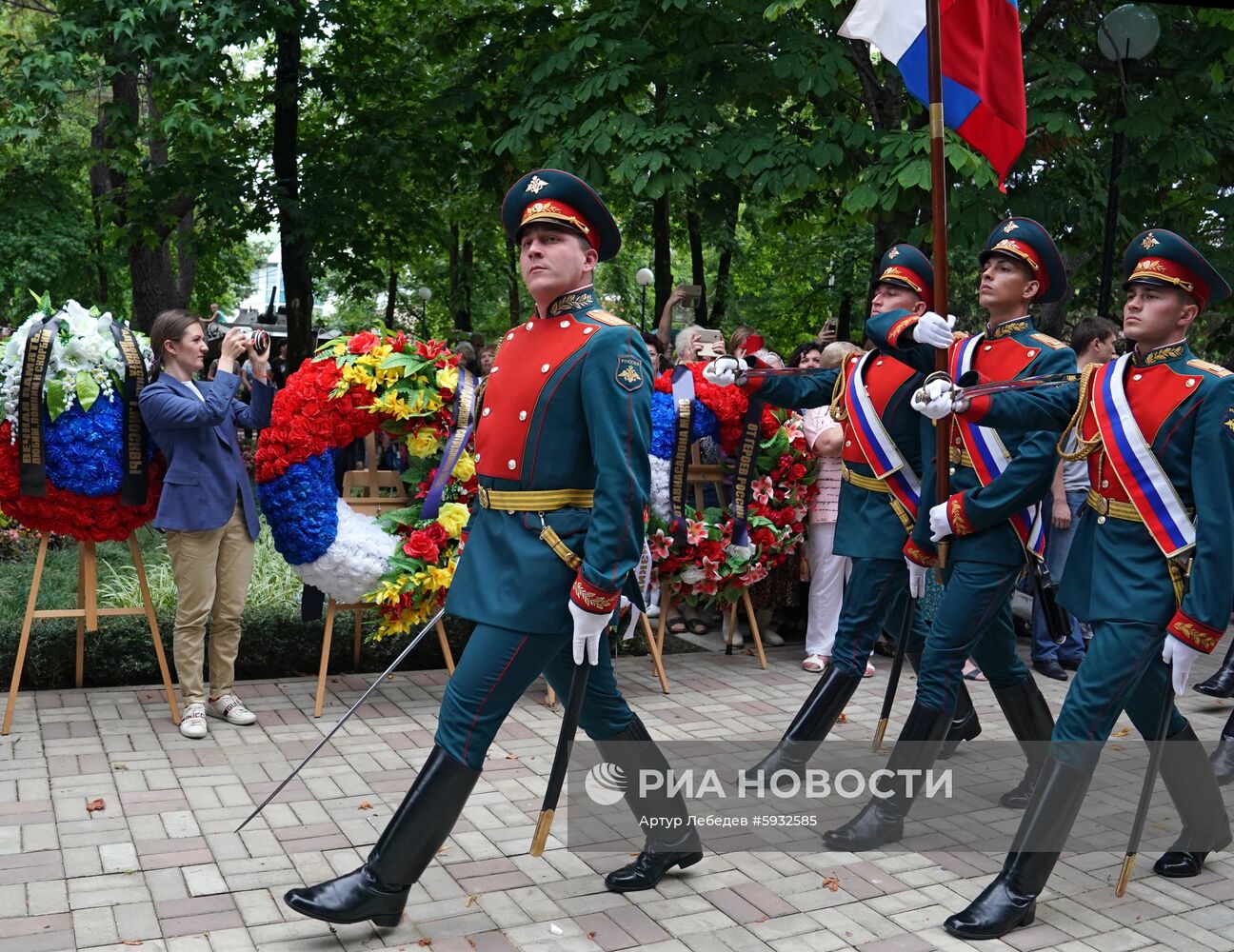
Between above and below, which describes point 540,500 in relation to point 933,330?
below

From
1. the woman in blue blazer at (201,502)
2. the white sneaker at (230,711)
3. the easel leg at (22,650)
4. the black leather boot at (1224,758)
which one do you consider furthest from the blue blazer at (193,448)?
the black leather boot at (1224,758)

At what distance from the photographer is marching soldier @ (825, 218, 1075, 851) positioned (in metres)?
4.87

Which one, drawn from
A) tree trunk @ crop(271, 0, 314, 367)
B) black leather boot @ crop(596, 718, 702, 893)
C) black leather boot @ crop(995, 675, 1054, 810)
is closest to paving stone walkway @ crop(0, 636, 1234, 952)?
black leather boot @ crop(596, 718, 702, 893)

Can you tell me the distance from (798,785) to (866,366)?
186 centimetres

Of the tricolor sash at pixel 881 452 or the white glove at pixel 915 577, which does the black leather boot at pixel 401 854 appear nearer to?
the white glove at pixel 915 577

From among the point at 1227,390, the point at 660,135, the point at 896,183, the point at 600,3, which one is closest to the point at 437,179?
the point at 600,3

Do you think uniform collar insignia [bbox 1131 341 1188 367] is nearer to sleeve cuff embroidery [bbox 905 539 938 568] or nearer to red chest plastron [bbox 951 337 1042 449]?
red chest plastron [bbox 951 337 1042 449]

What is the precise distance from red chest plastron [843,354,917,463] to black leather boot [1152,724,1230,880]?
1.70m

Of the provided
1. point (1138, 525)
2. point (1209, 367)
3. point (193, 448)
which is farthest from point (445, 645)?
point (1209, 367)

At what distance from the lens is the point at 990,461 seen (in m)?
5.05

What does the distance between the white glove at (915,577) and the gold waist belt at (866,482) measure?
0.33 m

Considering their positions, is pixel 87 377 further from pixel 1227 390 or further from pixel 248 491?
pixel 1227 390

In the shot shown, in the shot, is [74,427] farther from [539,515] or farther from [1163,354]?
[1163,354]

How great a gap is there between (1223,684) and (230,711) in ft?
18.3
